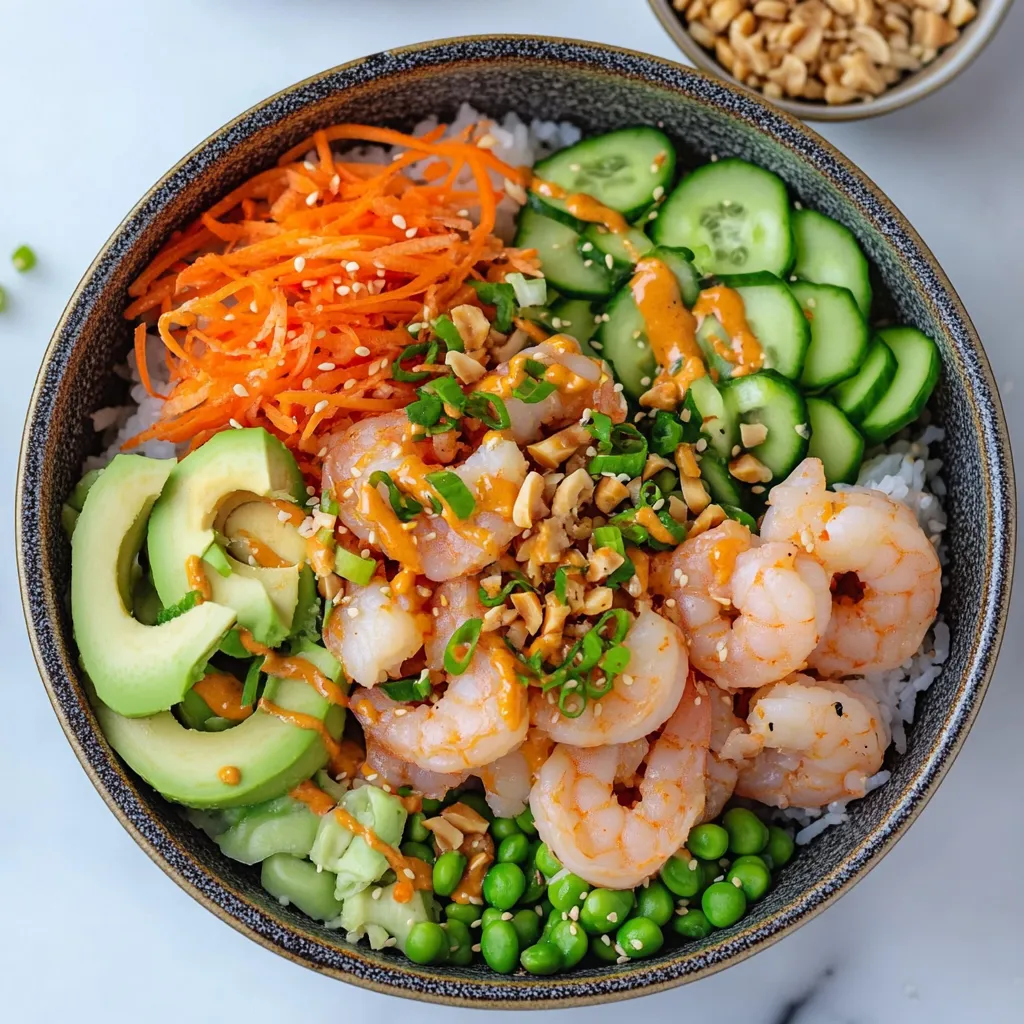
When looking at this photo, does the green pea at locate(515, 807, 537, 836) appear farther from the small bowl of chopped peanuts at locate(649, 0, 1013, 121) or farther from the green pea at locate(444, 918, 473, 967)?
the small bowl of chopped peanuts at locate(649, 0, 1013, 121)

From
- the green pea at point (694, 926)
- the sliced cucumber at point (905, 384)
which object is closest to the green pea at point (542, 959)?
the green pea at point (694, 926)

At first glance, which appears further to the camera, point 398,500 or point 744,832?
point 744,832

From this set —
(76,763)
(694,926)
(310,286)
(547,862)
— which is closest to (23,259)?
(310,286)

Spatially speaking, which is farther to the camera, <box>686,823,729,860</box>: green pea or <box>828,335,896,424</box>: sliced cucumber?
<box>828,335,896,424</box>: sliced cucumber

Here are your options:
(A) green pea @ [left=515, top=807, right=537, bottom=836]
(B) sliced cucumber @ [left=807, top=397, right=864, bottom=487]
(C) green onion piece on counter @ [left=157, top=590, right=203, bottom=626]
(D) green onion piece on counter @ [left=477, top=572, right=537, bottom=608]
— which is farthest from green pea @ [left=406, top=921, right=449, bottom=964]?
(B) sliced cucumber @ [left=807, top=397, right=864, bottom=487]

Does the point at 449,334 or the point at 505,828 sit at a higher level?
the point at 449,334

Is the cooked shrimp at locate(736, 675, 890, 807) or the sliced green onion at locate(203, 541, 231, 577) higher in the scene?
the sliced green onion at locate(203, 541, 231, 577)

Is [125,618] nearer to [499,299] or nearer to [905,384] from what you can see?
[499,299]

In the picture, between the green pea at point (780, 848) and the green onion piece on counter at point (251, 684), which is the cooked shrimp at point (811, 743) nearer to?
the green pea at point (780, 848)
